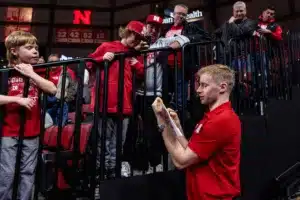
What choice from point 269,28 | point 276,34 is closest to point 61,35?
point 269,28

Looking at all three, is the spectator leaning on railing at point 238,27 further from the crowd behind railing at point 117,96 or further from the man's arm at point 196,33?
the man's arm at point 196,33

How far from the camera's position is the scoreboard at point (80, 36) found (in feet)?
48.4

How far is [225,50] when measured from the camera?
173 inches

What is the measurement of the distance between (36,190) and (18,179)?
0.17m

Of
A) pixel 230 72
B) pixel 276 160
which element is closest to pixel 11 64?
pixel 230 72

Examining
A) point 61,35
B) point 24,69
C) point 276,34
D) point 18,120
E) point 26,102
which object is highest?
point 61,35

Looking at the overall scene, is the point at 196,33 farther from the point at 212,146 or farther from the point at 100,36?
the point at 100,36

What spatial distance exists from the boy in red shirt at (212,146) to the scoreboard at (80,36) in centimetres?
1296

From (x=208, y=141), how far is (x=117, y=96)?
120 cm

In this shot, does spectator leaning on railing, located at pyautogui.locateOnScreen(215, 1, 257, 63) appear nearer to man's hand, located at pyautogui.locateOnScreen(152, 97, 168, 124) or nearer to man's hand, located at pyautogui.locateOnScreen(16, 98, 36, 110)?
man's hand, located at pyautogui.locateOnScreen(152, 97, 168, 124)

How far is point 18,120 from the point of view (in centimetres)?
282

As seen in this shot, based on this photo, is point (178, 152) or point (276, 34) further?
point (276, 34)

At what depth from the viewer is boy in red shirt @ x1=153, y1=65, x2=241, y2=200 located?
96.8 inches

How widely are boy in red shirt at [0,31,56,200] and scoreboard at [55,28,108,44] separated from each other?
1220cm
